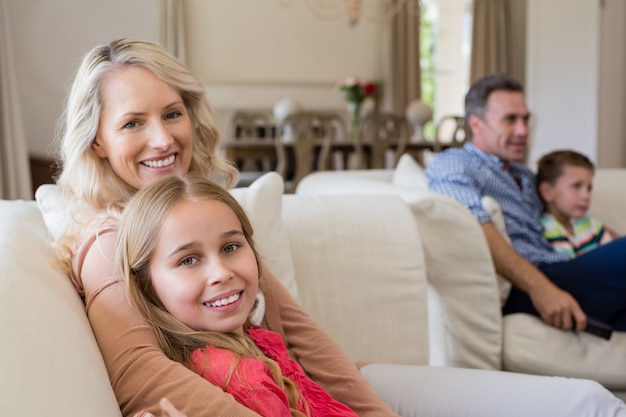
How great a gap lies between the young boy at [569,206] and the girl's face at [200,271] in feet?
6.23

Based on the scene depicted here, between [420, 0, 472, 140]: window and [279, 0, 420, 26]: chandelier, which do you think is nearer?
[279, 0, 420, 26]: chandelier

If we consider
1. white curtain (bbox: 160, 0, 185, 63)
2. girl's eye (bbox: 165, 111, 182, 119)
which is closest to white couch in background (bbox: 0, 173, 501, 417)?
girl's eye (bbox: 165, 111, 182, 119)

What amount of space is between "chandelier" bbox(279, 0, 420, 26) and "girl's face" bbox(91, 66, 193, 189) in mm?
6478

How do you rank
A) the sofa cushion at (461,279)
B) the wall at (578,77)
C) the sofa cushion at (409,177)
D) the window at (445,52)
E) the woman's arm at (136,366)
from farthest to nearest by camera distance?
the window at (445,52) < the wall at (578,77) < the sofa cushion at (409,177) < the sofa cushion at (461,279) < the woman's arm at (136,366)

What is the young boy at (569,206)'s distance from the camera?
2.71m

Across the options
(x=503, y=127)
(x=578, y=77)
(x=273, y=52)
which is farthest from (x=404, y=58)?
(x=503, y=127)

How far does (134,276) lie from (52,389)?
0.37 meters

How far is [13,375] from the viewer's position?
661 millimetres

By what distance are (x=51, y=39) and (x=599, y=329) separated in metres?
3.89

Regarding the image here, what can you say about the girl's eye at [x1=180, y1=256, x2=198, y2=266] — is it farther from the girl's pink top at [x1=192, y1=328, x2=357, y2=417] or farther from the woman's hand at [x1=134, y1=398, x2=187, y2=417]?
→ the woman's hand at [x1=134, y1=398, x2=187, y2=417]

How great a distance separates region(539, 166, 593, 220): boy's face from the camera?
2703 millimetres

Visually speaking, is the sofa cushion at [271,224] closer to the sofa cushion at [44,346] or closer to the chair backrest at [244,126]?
the sofa cushion at [44,346]

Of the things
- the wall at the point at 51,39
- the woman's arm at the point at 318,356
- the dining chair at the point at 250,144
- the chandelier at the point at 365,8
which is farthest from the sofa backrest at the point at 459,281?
the chandelier at the point at 365,8

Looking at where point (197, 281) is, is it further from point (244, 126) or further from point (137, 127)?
point (244, 126)
